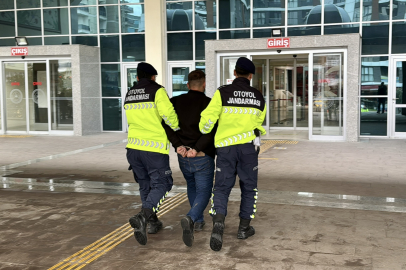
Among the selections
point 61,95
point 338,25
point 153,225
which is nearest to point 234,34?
point 338,25

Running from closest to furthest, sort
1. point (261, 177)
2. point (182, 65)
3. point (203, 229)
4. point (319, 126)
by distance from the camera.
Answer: point (203, 229) < point (261, 177) < point (319, 126) < point (182, 65)

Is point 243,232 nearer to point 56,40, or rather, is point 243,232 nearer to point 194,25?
point 194,25

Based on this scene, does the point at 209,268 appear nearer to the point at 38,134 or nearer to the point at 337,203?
the point at 337,203

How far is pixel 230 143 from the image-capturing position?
15.6ft

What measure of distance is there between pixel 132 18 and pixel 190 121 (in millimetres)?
13524

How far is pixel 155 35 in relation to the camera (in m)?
16.7

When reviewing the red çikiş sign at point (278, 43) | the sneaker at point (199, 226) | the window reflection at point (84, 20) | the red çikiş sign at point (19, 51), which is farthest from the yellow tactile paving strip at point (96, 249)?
the window reflection at point (84, 20)

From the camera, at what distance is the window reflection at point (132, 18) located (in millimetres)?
17469

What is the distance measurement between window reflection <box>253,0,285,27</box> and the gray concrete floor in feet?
21.5

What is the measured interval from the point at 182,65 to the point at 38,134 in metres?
5.81

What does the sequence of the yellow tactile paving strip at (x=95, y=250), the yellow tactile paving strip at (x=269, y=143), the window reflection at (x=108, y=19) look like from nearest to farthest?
the yellow tactile paving strip at (x=95, y=250)
the yellow tactile paving strip at (x=269, y=143)
the window reflection at (x=108, y=19)

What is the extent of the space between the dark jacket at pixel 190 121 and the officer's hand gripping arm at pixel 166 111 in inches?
3.1

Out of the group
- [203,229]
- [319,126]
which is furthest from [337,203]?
[319,126]

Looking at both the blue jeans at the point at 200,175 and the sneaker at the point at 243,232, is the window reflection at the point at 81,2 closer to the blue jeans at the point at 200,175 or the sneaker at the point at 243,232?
the blue jeans at the point at 200,175
